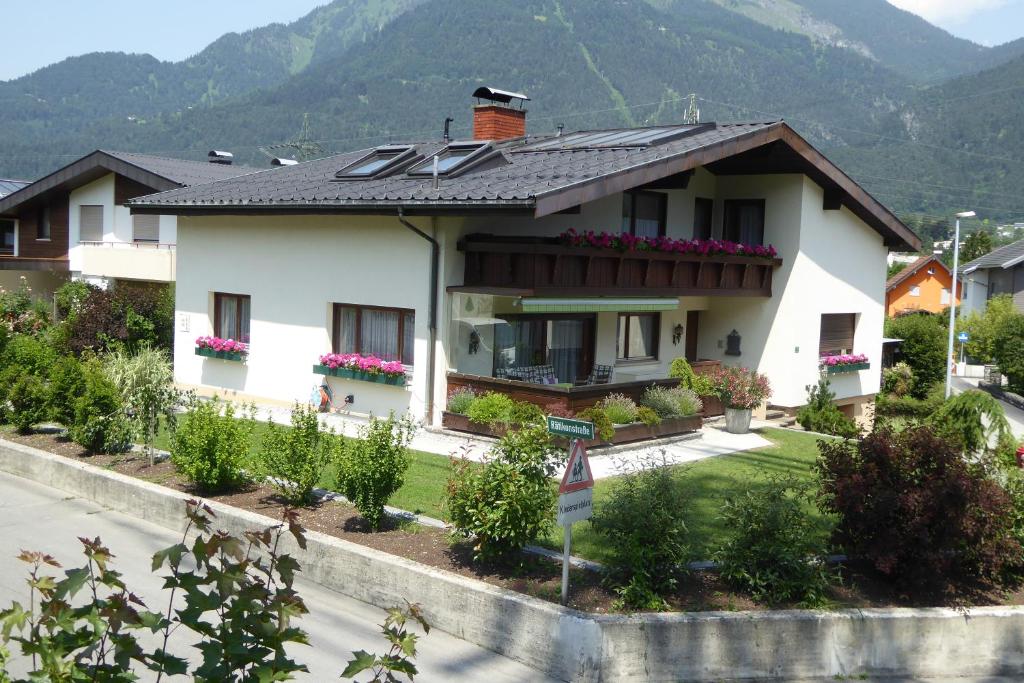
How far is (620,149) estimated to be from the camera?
58.6 feet

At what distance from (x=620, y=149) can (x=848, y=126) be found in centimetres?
16731

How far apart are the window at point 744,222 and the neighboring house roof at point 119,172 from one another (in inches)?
558

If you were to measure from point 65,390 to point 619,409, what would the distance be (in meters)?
7.95

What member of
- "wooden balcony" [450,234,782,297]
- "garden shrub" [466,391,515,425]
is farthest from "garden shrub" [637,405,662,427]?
"garden shrub" [466,391,515,425]

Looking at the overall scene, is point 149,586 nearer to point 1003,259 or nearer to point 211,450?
point 211,450

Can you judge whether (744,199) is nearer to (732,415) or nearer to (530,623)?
(732,415)

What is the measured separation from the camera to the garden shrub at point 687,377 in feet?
60.3

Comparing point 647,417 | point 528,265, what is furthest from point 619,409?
point 528,265

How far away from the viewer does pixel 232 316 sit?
19750 millimetres

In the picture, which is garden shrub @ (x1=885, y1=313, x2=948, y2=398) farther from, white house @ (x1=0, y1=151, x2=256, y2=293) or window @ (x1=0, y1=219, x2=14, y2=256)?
window @ (x1=0, y1=219, x2=14, y2=256)

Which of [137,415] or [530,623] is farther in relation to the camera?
[137,415]

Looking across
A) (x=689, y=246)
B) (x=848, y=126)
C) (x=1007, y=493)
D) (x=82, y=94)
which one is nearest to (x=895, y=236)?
(x=689, y=246)

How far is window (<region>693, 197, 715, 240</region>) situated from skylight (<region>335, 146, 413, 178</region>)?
6117mm

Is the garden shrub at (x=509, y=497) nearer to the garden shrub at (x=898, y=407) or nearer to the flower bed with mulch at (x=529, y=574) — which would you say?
the flower bed with mulch at (x=529, y=574)
